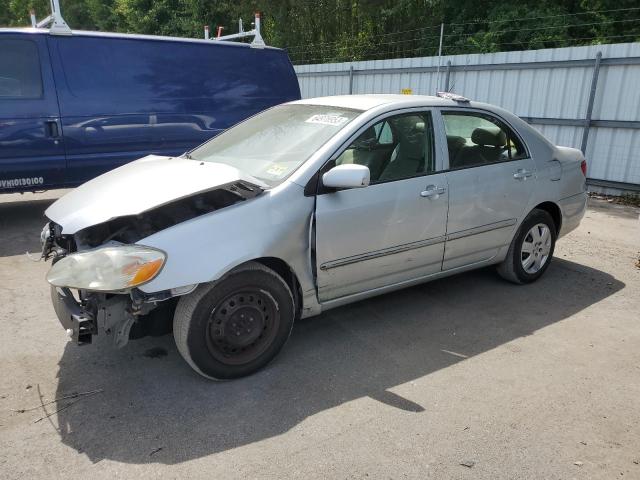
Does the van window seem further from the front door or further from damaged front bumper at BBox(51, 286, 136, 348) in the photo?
damaged front bumper at BBox(51, 286, 136, 348)

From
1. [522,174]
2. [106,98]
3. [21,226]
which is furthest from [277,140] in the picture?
[21,226]

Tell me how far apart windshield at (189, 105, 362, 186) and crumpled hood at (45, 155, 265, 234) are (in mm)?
275

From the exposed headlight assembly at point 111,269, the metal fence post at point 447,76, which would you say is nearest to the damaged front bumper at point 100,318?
the exposed headlight assembly at point 111,269

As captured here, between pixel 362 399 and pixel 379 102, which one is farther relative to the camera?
pixel 379 102

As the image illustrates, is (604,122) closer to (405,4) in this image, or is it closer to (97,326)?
(97,326)

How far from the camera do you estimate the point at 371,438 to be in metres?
2.82

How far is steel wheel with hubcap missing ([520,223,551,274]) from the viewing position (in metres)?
4.91

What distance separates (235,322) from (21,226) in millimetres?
4624

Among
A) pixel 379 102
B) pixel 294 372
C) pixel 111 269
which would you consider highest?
pixel 379 102

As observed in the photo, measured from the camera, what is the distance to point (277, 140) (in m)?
3.97

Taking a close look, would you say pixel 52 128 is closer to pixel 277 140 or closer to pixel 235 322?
pixel 277 140

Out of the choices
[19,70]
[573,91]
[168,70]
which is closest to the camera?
[19,70]

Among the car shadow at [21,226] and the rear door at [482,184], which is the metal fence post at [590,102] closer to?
the rear door at [482,184]

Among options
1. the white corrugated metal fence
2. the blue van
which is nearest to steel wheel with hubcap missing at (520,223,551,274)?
the blue van
